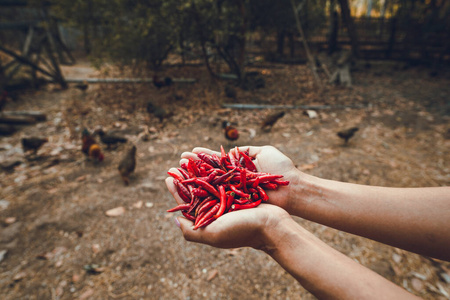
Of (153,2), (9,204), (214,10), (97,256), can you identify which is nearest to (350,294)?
(97,256)

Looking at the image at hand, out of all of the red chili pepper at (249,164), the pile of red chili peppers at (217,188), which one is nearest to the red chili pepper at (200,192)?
the pile of red chili peppers at (217,188)

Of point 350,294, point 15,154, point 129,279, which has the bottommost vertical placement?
point 129,279

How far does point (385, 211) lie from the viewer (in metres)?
2.03

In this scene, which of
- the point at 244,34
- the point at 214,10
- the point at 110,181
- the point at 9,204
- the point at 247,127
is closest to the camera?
the point at 9,204

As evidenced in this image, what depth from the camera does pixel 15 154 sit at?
6.52 m

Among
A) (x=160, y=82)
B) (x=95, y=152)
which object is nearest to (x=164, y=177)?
(x=95, y=152)

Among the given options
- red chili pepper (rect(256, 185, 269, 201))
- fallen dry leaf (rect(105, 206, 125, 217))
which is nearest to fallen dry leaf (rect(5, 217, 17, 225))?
fallen dry leaf (rect(105, 206, 125, 217))

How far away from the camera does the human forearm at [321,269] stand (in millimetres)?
1390

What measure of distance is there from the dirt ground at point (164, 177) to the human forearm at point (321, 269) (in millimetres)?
1708

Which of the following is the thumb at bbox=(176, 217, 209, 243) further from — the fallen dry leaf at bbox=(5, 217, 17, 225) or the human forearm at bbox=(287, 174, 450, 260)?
the fallen dry leaf at bbox=(5, 217, 17, 225)

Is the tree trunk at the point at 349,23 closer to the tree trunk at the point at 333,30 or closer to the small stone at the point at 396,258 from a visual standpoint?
the tree trunk at the point at 333,30

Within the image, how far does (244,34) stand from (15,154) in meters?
8.87

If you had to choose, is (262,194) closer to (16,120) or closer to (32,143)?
(32,143)

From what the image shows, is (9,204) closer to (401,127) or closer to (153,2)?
(153,2)
